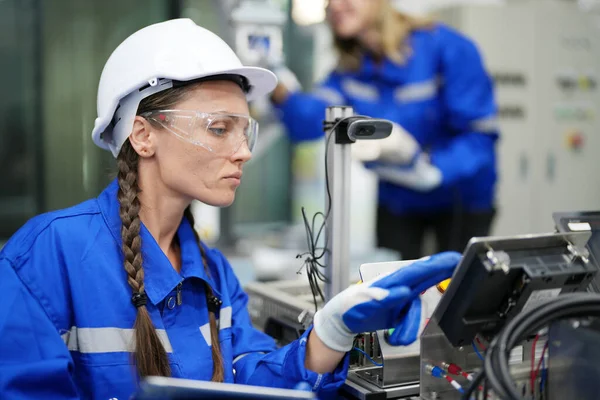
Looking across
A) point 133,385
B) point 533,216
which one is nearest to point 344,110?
point 133,385

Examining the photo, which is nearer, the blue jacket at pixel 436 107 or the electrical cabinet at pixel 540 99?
the blue jacket at pixel 436 107

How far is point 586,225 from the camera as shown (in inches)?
47.3

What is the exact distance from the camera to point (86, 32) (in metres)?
4.05

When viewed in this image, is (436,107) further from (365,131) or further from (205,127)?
(205,127)

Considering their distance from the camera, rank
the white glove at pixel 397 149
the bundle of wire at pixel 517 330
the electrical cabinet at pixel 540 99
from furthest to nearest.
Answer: the electrical cabinet at pixel 540 99 < the white glove at pixel 397 149 < the bundle of wire at pixel 517 330

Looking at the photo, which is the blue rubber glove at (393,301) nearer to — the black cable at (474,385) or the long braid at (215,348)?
the black cable at (474,385)

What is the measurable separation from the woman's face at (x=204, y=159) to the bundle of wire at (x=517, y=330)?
612 millimetres

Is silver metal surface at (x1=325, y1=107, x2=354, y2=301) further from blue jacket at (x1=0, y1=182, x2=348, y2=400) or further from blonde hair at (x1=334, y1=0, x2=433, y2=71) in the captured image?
blonde hair at (x1=334, y1=0, x2=433, y2=71)

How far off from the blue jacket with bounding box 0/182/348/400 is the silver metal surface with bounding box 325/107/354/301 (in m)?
0.18

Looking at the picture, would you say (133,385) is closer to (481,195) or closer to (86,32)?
(481,195)

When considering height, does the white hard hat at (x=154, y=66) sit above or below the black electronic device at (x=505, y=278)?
above

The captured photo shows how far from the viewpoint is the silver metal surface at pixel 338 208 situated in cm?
137

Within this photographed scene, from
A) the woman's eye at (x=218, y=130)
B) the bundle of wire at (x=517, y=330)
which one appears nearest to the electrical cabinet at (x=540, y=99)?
the woman's eye at (x=218, y=130)

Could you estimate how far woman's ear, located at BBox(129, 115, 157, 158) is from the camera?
1328 mm
